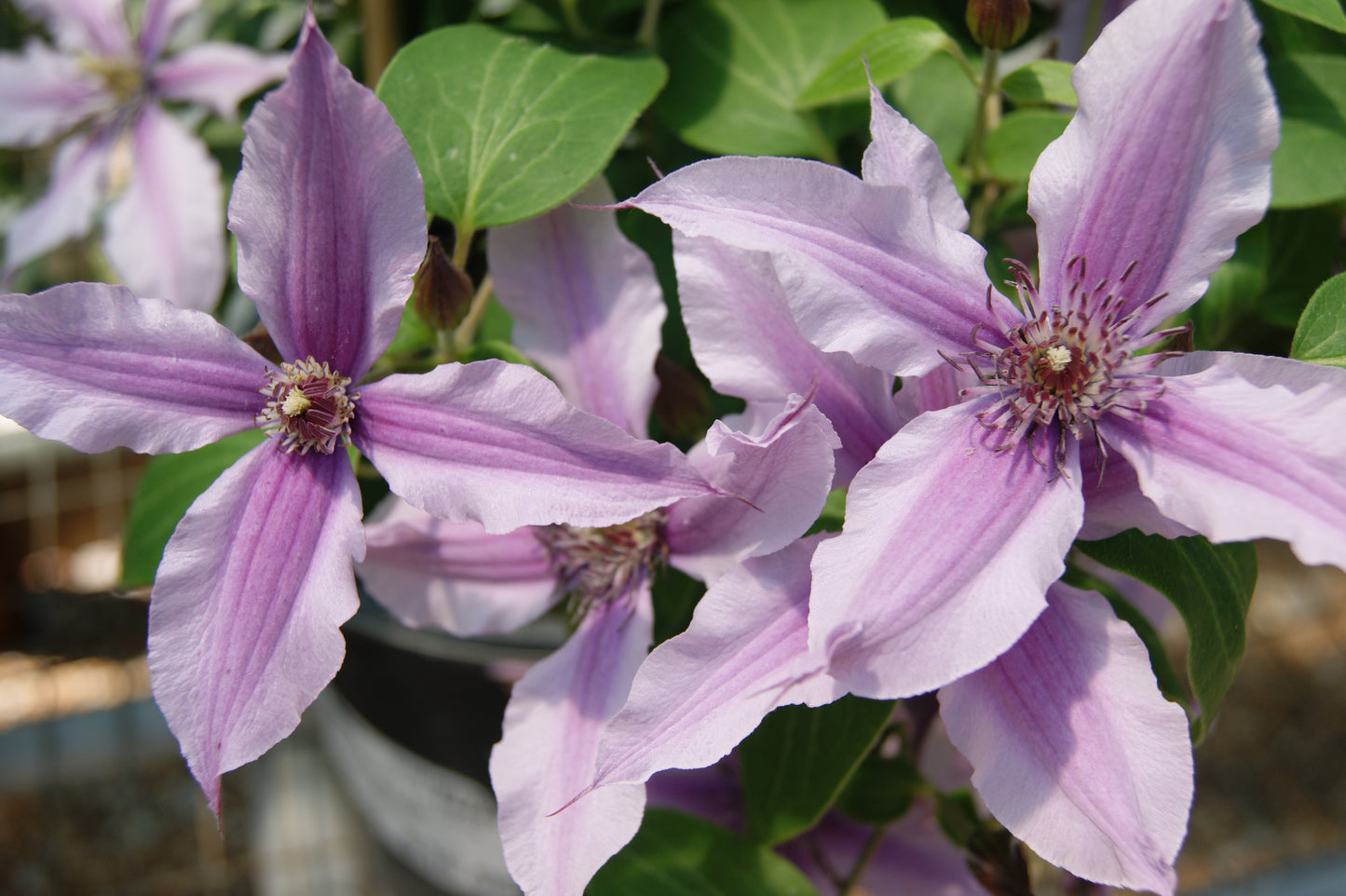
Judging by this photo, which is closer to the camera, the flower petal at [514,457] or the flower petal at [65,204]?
the flower petal at [514,457]

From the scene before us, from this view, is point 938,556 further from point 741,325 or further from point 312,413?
point 312,413

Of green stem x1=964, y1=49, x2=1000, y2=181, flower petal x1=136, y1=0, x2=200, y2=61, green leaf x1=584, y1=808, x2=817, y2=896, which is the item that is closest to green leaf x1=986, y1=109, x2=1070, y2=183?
green stem x1=964, y1=49, x2=1000, y2=181

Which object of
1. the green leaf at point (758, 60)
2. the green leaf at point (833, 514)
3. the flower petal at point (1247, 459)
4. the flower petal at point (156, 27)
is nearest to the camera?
the flower petal at point (1247, 459)

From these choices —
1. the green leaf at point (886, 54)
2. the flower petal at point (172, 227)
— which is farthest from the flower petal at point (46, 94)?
the green leaf at point (886, 54)

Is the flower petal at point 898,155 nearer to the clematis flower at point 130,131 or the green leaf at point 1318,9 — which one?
the green leaf at point 1318,9

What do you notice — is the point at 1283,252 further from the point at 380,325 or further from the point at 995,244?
the point at 380,325

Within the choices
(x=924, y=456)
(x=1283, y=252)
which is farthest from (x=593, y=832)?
(x=1283, y=252)

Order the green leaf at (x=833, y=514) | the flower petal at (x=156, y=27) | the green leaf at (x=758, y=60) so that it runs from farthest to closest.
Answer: the flower petal at (x=156, y=27), the green leaf at (x=758, y=60), the green leaf at (x=833, y=514)
